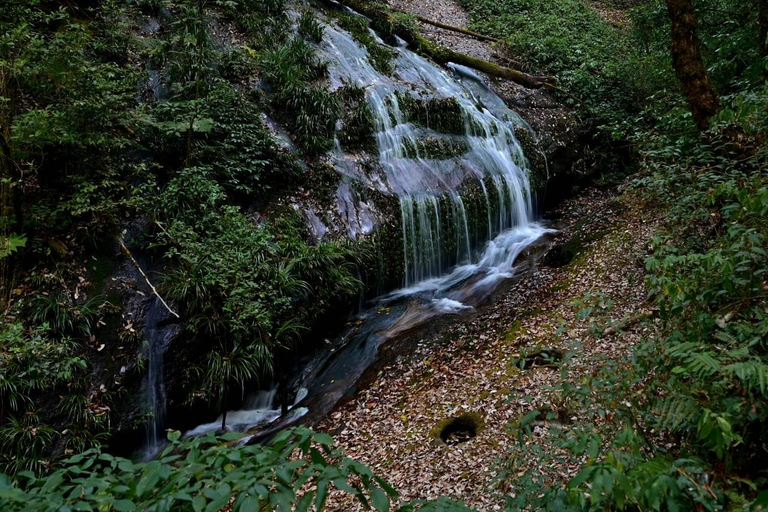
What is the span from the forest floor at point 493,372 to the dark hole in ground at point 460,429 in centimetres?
9

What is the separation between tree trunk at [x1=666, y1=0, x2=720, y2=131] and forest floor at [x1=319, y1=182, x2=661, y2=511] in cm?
213

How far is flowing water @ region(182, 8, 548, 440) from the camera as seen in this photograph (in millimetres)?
7512

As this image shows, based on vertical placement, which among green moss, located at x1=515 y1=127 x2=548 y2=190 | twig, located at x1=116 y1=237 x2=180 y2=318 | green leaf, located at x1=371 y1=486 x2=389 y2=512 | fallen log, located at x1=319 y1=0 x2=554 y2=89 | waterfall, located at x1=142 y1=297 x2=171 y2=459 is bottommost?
waterfall, located at x1=142 y1=297 x2=171 y2=459

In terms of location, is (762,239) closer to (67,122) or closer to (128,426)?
(128,426)

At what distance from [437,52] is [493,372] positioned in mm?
11008

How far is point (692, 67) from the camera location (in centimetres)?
498

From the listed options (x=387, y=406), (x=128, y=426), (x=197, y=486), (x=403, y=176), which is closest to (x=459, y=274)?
(x=403, y=176)

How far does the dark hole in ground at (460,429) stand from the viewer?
4.91 metres

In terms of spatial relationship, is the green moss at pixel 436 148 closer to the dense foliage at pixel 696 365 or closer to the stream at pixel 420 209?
the stream at pixel 420 209


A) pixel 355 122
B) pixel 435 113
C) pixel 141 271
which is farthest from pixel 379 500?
pixel 435 113

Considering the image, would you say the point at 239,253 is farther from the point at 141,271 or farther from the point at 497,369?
the point at 497,369

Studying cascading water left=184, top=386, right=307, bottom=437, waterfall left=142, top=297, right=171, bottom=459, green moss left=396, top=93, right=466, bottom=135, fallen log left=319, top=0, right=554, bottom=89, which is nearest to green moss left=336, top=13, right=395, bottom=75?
fallen log left=319, top=0, right=554, bottom=89

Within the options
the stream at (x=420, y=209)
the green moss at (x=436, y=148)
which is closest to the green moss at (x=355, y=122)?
the stream at (x=420, y=209)

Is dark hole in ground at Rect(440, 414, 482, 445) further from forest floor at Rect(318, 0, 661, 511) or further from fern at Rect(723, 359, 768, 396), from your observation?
fern at Rect(723, 359, 768, 396)
